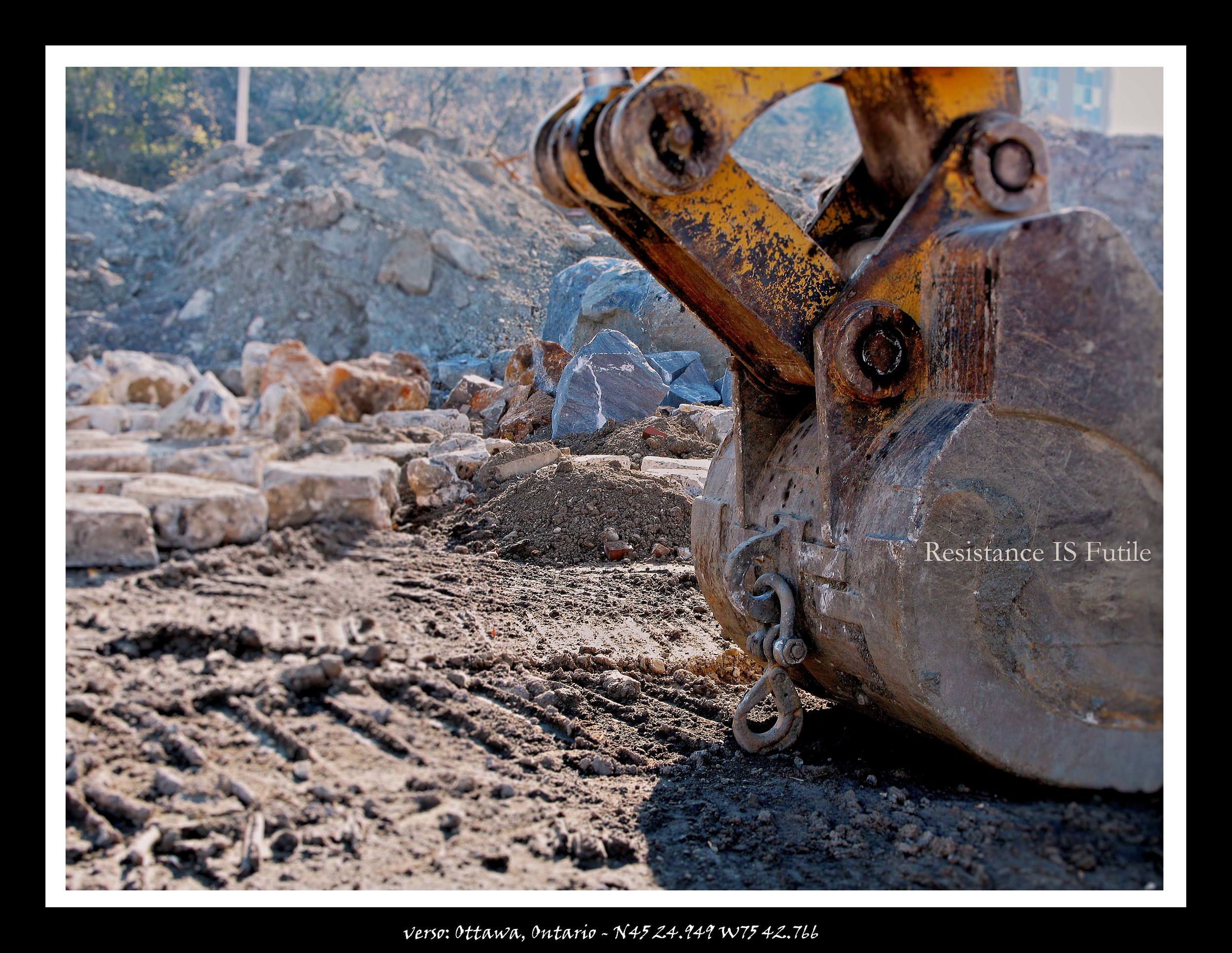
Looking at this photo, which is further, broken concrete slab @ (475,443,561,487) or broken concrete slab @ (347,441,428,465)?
broken concrete slab @ (475,443,561,487)

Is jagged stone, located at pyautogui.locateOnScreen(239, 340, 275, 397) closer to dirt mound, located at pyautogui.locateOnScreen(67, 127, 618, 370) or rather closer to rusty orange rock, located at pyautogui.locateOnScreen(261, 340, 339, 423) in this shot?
rusty orange rock, located at pyautogui.locateOnScreen(261, 340, 339, 423)

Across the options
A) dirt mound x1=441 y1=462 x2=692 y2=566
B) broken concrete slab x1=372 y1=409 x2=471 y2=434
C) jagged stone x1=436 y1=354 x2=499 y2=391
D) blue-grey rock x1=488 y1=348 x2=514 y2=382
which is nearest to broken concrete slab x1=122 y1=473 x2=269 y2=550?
dirt mound x1=441 y1=462 x2=692 y2=566

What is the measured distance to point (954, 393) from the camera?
7.73ft

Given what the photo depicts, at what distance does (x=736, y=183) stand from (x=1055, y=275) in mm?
772

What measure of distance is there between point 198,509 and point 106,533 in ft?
0.92

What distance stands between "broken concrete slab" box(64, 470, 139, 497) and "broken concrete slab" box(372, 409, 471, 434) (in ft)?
10.6

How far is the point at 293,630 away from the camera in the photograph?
8.81 ft

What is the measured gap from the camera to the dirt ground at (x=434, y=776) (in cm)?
211

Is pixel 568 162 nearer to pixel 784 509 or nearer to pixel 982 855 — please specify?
pixel 784 509

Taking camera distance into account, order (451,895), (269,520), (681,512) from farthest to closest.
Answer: (681,512) → (269,520) → (451,895)

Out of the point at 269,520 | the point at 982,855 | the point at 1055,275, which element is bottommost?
the point at 982,855

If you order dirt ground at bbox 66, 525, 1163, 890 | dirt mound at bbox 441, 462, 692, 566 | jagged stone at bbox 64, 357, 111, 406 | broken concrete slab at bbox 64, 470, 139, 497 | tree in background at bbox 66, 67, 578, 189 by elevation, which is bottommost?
dirt ground at bbox 66, 525, 1163, 890

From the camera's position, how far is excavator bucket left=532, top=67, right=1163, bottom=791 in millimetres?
2223
